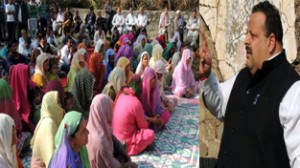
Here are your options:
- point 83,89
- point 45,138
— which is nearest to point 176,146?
point 83,89

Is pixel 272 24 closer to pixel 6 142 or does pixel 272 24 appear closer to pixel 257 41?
pixel 257 41

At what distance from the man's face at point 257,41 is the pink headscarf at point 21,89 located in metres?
3.58

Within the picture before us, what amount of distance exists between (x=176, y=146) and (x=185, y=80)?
249 cm

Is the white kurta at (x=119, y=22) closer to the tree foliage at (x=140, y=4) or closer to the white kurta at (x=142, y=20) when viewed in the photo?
the white kurta at (x=142, y=20)

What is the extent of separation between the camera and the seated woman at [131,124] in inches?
171

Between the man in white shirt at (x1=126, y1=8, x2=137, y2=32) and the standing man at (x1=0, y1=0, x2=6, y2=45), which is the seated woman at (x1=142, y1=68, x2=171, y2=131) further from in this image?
the man in white shirt at (x1=126, y1=8, x2=137, y2=32)

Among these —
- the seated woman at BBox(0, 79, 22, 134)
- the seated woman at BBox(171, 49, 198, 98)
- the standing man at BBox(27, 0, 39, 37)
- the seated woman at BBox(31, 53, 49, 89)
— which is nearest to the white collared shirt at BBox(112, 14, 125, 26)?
the standing man at BBox(27, 0, 39, 37)

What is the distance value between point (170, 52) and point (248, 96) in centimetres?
786

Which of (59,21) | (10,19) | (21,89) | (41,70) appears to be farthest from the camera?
(59,21)

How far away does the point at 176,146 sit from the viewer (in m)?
4.71

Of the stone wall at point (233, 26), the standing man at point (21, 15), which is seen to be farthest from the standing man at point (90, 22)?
the stone wall at point (233, 26)

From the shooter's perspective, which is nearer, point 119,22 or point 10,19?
point 10,19

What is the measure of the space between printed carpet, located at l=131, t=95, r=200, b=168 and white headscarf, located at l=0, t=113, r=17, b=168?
62.3 inches

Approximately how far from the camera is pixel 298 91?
141 cm
